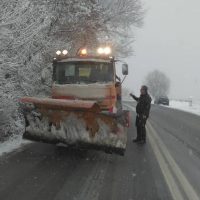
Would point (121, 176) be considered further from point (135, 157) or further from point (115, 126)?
point (135, 157)

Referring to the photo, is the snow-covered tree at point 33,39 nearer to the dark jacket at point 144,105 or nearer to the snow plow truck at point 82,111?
the snow plow truck at point 82,111

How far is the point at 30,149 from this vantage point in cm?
1082

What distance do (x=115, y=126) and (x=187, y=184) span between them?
7.57ft

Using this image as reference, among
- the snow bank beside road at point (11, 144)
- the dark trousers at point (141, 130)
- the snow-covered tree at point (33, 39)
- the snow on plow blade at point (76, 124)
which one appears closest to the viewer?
the snow on plow blade at point (76, 124)

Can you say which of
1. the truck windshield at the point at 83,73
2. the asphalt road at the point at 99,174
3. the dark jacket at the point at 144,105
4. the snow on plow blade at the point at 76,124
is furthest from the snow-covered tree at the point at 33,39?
the dark jacket at the point at 144,105

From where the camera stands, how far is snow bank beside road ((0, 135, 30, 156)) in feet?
34.0

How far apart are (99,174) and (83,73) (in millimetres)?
3976

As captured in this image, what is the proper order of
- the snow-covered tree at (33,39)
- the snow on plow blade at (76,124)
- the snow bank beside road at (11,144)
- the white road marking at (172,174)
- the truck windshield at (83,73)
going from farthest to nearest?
the truck windshield at (83,73) < the snow-covered tree at (33,39) < the snow bank beside road at (11,144) < the snow on plow blade at (76,124) < the white road marking at (172,174)

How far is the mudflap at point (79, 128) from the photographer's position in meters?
9.48

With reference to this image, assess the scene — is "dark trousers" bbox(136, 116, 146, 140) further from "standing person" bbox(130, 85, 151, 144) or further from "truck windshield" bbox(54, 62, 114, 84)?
"truck windshield" bbox(54, 62, 114, 84)

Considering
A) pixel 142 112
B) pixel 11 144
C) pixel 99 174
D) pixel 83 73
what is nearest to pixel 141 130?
pixel 142 112

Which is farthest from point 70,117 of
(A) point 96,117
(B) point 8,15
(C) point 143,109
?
(C) point 143,109

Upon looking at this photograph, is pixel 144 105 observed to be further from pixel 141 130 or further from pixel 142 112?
pixel 141 130

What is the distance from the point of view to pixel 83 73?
38.4ft
